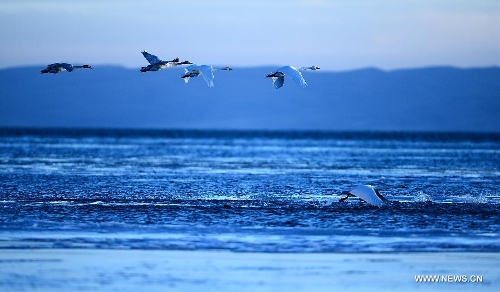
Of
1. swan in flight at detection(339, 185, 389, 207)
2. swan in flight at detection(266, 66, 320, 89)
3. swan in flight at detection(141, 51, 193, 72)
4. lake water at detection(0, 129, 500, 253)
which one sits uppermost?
swan in flight at detection(141, 51, 193, 72)

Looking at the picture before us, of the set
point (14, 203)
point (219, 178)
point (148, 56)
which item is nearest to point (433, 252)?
point (148, 56)

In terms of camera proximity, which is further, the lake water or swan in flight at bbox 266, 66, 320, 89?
swan in flight at bbox 266, 66, 320, 89

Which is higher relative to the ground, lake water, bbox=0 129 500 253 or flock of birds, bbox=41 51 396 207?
flock of birds, bbox=41 51 396 207

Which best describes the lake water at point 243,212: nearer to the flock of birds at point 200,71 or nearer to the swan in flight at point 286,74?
the flock of birds at point 200,71

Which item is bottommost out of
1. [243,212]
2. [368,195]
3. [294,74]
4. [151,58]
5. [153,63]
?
[243,212]

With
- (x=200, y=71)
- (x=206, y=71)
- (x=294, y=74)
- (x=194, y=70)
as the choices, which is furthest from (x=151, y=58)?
(x=294, y=74)

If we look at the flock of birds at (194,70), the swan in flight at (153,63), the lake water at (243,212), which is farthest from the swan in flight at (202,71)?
the lake water at (243,212)

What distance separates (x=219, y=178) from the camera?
3728cm

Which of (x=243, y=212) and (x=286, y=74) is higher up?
(x=286, y=74)

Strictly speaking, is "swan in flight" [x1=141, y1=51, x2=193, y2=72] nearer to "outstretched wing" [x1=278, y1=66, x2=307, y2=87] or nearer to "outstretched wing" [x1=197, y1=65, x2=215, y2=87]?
"outstretched wing" [x1=197, y1=65, x2=215, y2=87]

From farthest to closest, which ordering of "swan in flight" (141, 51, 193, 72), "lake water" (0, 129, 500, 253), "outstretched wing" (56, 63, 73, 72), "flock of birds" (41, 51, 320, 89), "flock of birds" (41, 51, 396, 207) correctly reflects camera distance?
"swan in flight" (141, 51, 193, 72) → "outstretched wing" (56, 63, 73, 72) → "flock of birds" (41, 51, 396, 207) → "flock of birds" (41, 51, 320, 89) → "lake water" (0, 129, 500, 253)

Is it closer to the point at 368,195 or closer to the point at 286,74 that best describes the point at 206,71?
the point at 286,74

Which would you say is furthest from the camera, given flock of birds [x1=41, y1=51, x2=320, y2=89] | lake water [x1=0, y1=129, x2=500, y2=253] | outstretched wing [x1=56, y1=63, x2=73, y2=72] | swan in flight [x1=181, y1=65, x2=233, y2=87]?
outstretched wing [x1=56, y1=63, x2=73, y2=72]

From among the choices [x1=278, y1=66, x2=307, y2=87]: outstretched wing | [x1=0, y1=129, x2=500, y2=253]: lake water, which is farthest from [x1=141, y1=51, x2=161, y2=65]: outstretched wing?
[x1=0, y1=129, x2=500, y2=253]: lake water
